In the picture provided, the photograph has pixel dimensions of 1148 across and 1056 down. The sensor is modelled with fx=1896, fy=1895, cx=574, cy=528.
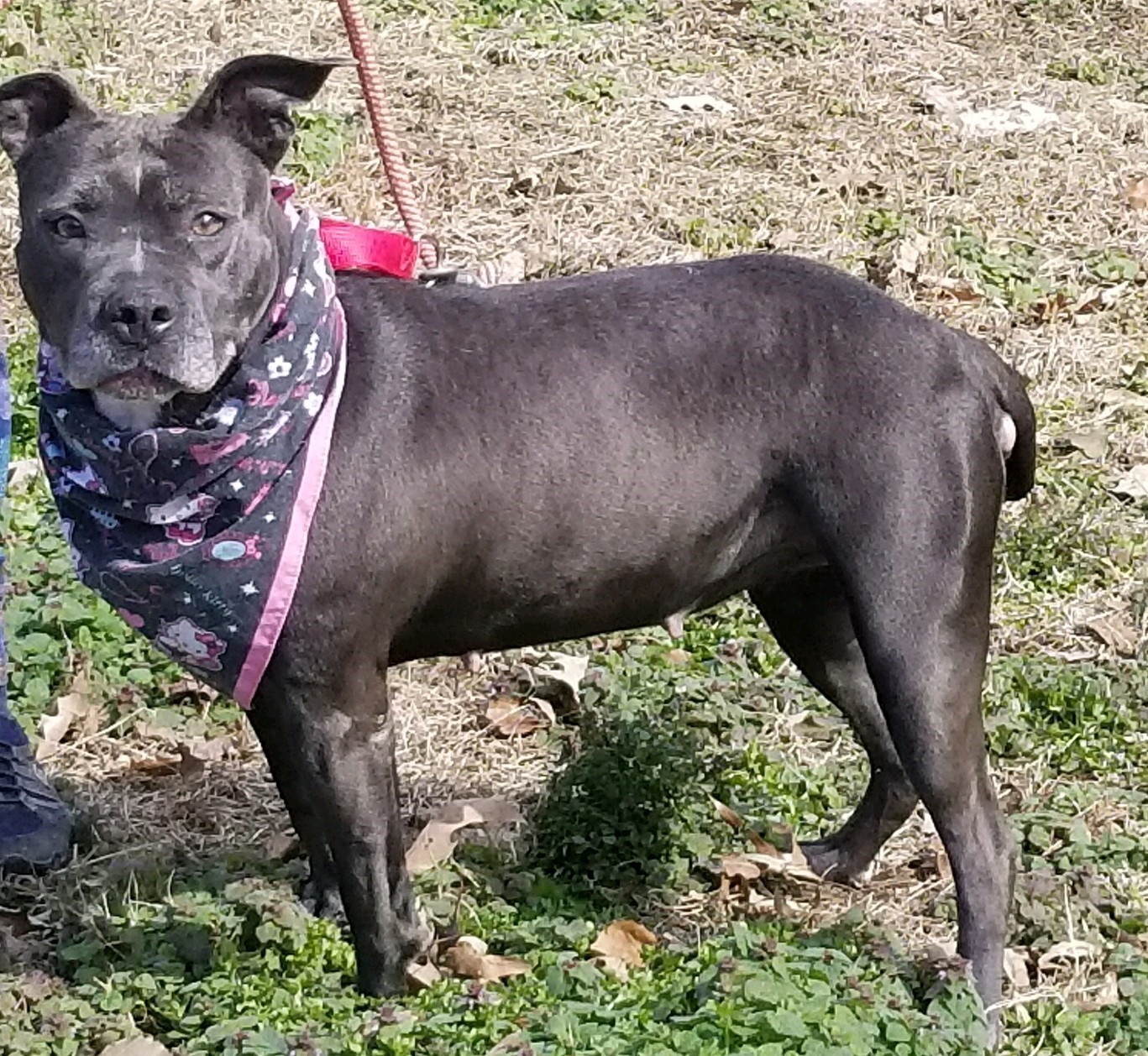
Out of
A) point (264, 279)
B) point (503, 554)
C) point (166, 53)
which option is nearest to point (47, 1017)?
point (503, 554)

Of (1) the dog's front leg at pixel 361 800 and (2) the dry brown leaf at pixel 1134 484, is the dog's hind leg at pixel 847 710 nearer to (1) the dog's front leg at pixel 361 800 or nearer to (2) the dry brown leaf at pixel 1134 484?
(1) the dog's front leg at pixel 361 800

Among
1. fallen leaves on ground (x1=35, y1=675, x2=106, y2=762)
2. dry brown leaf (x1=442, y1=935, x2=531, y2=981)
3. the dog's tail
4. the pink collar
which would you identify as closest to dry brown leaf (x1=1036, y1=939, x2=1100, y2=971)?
the dog's tail

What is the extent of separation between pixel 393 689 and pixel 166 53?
176 inches

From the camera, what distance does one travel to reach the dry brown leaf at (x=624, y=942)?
13.9ft

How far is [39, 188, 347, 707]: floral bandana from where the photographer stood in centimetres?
359

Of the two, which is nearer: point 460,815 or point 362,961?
point 362,961

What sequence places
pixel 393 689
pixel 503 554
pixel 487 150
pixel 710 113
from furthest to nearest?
1. pixel 710 113
2. pixel 487 150
3. pixel 393 689
4. pixel 503 554

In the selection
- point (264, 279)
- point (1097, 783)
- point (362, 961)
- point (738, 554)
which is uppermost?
point (264, 279)

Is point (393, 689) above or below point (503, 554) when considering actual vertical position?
below

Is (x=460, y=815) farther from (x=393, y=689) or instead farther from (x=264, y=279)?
(x=264, y=279)

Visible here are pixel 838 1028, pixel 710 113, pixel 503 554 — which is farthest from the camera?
pixel 710 113

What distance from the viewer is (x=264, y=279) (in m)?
3.58

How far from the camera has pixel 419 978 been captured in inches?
161

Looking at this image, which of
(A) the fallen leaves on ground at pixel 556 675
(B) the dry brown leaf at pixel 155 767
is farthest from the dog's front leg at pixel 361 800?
(A) the fallen leaves on ground at pixel 556 675
